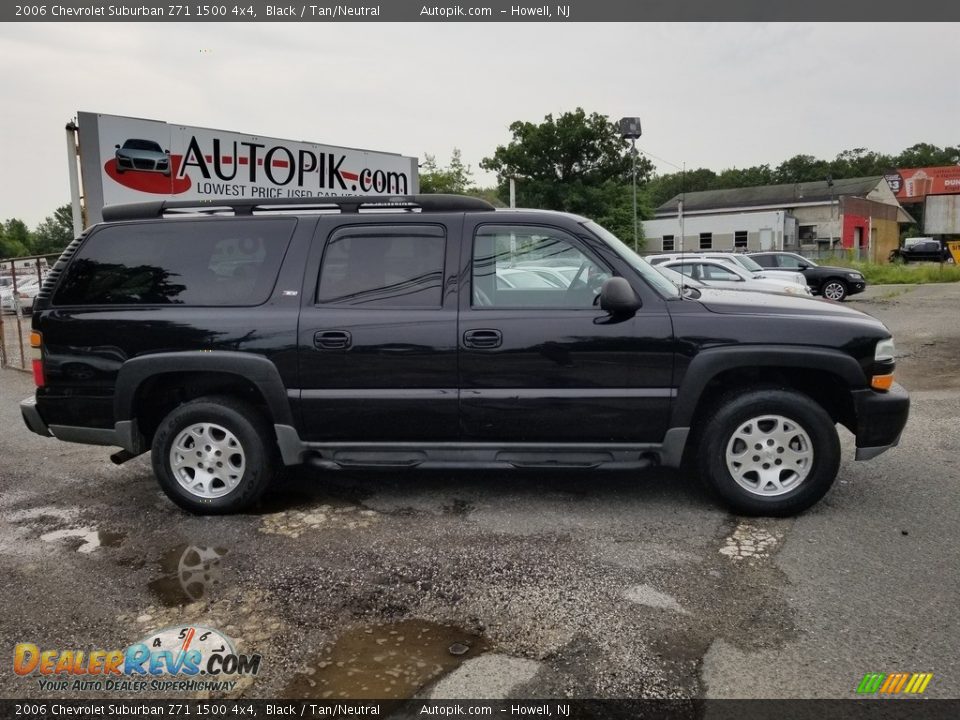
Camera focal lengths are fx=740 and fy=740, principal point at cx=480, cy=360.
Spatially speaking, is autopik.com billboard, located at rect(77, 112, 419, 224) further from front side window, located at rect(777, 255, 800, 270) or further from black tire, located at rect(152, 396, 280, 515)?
front side window, located at rect(777, 255, 800, 270)

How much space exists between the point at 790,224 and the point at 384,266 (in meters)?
48.9

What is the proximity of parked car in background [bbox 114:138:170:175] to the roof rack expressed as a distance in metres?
4.46

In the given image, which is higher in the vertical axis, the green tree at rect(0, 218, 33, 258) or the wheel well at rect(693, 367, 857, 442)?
the green tree at rect(0, 218, 33, 258)

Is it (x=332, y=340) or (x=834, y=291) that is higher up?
(x=332, y=340)

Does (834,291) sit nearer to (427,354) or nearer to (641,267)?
(641,267)

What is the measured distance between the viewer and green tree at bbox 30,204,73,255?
83244mm

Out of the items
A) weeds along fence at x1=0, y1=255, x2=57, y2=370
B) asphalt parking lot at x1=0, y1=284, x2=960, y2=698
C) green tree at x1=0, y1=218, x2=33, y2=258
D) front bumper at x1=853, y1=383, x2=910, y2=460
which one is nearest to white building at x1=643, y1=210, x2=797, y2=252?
weeds along fence at x1=0, y1=255, x2=57, y2=370

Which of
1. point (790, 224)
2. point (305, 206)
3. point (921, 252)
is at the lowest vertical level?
point (305, 206)

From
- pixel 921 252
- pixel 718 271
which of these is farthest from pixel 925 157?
pixel 718 271

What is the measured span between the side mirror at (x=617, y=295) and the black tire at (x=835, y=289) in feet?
66.7

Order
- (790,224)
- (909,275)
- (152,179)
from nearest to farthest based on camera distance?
(152,179) < (909,275) < (790,224)

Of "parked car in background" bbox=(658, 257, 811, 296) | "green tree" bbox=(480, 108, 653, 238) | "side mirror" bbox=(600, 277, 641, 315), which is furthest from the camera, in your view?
"green tree" bbox=(480, 108, 653, 238)

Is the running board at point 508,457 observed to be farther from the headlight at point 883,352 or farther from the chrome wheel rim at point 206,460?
the headlight at point 883,352

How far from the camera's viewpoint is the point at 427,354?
4.39m
